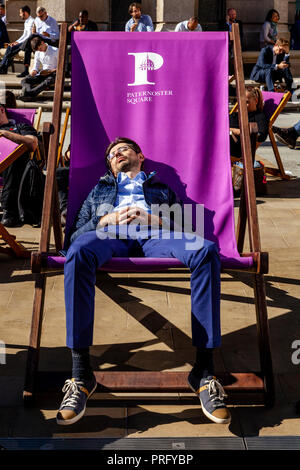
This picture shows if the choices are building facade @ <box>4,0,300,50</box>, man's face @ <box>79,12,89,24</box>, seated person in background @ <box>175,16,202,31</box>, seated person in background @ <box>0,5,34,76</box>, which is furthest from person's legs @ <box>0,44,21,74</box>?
seated person in background @ <box>175,16,202,31</box>

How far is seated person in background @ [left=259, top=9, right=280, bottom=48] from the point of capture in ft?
48.2

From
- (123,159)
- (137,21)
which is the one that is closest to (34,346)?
(123,159)

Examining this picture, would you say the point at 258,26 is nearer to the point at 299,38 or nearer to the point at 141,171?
the point at 299,38

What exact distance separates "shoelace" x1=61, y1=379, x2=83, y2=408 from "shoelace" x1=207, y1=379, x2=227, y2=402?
53cm

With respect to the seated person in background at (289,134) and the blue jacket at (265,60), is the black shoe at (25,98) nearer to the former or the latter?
the blue jacket at (265,60)

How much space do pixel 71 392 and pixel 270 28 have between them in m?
13.5

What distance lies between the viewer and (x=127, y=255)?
10.6 ft

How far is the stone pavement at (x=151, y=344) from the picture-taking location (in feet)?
8.86

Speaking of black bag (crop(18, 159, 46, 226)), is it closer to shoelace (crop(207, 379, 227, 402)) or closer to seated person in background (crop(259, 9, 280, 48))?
shoelace (crop(207, 379, 227, 402))

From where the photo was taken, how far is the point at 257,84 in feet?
44.2

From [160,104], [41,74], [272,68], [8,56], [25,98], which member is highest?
[160,104]

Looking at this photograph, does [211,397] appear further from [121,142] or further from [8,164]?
[8,164]

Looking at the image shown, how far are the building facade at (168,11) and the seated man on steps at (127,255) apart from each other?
11.9m
